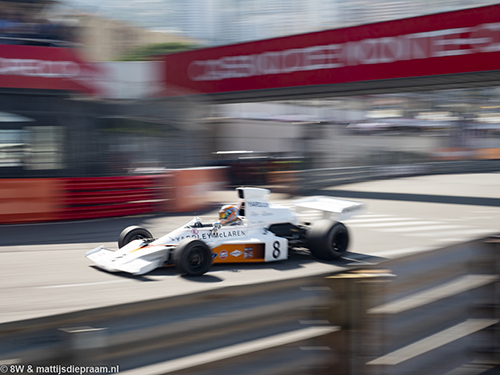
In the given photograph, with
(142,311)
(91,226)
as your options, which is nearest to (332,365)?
(142,311)

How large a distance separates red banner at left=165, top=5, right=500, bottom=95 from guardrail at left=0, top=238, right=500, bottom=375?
41.8ft

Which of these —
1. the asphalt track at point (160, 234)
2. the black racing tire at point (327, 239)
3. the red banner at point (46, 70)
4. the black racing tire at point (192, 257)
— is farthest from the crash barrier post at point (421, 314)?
the red banner at point (46, 70)

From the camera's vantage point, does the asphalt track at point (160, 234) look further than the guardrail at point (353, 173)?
No

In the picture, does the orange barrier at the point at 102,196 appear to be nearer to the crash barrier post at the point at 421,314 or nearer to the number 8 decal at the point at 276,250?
the number 8 decal at the point at 276,250

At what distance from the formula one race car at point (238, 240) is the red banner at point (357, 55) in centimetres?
867

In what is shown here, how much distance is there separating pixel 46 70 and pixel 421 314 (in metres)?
11.9

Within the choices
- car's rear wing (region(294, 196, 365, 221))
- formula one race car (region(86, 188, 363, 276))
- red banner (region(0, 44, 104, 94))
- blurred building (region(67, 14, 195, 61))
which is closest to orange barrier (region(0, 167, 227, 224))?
red banner (region(0, 44, 104, 94))

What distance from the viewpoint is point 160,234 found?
10.4m

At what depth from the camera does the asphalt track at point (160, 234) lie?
19.7 feet

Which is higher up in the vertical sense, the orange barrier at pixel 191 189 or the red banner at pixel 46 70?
the red banner at pixel 46 70

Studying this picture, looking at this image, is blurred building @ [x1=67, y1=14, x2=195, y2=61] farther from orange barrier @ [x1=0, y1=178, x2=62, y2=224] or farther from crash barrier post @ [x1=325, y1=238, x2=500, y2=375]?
crash barrier post @ [x1=325, y1=238, x2=500, y2=375]

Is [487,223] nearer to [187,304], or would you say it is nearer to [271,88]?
[271,88]

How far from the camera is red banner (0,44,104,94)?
12469mm

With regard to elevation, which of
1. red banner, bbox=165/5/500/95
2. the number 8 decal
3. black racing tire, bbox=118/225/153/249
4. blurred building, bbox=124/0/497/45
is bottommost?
the number 8 decal
